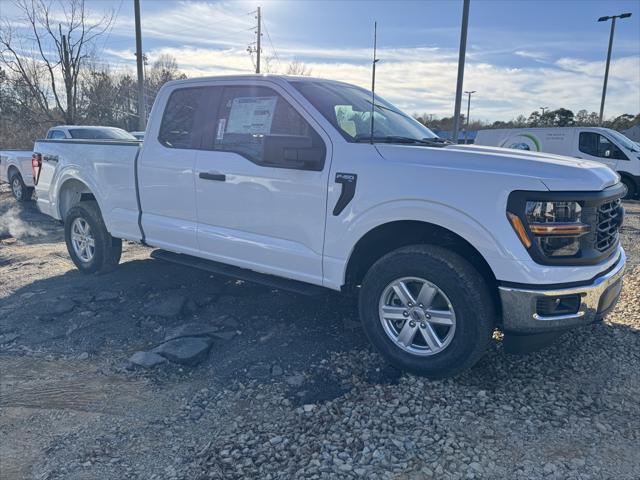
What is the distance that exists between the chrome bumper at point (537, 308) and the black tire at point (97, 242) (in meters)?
4.42

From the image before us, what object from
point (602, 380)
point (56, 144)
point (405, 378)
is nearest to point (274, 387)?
point (405, 378)

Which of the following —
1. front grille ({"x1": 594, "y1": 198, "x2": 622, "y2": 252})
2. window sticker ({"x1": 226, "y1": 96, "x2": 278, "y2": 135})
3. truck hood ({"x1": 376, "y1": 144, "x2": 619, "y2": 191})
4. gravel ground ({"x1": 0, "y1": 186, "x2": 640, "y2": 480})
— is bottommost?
gravel ground ({"x1": 0, "y1": 186, "x2": 640, "y2": 480})

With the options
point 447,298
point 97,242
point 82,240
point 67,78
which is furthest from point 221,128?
point 67,78

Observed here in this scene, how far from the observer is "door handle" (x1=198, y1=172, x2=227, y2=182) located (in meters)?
4.39

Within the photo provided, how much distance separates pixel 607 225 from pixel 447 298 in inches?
46.4

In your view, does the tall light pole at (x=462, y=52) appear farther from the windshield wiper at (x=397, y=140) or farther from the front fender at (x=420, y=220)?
the front fender at (x=420, y=220)

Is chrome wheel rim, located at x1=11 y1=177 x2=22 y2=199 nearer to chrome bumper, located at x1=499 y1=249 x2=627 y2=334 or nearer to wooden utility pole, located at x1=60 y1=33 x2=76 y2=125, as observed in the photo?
wooden utility pole, located at x1=60 y1=33 x2=76 y2=125

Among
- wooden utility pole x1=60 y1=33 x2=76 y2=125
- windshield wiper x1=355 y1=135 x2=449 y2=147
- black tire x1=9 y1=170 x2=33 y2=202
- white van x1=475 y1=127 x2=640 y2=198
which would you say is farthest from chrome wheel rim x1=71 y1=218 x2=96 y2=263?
wooden utility pole x1=60 y1=33 x2=76 y2=125

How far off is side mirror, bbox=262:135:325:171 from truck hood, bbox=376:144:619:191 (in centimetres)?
45

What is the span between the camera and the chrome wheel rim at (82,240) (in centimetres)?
601

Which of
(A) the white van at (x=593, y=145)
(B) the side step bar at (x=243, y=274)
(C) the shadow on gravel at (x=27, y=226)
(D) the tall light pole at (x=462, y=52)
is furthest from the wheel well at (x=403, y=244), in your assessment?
(A) the white van at (x=593, y=145)

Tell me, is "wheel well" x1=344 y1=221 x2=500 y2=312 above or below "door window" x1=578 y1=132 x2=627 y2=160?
below

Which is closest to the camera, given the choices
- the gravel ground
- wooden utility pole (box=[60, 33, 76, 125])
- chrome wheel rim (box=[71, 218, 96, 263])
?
the gravel ground

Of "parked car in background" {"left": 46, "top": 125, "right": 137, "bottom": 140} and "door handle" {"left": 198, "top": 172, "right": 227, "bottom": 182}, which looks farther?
"parked car in background" {"left": 46, "top": 125, "right": 137, "bottom": 140}
